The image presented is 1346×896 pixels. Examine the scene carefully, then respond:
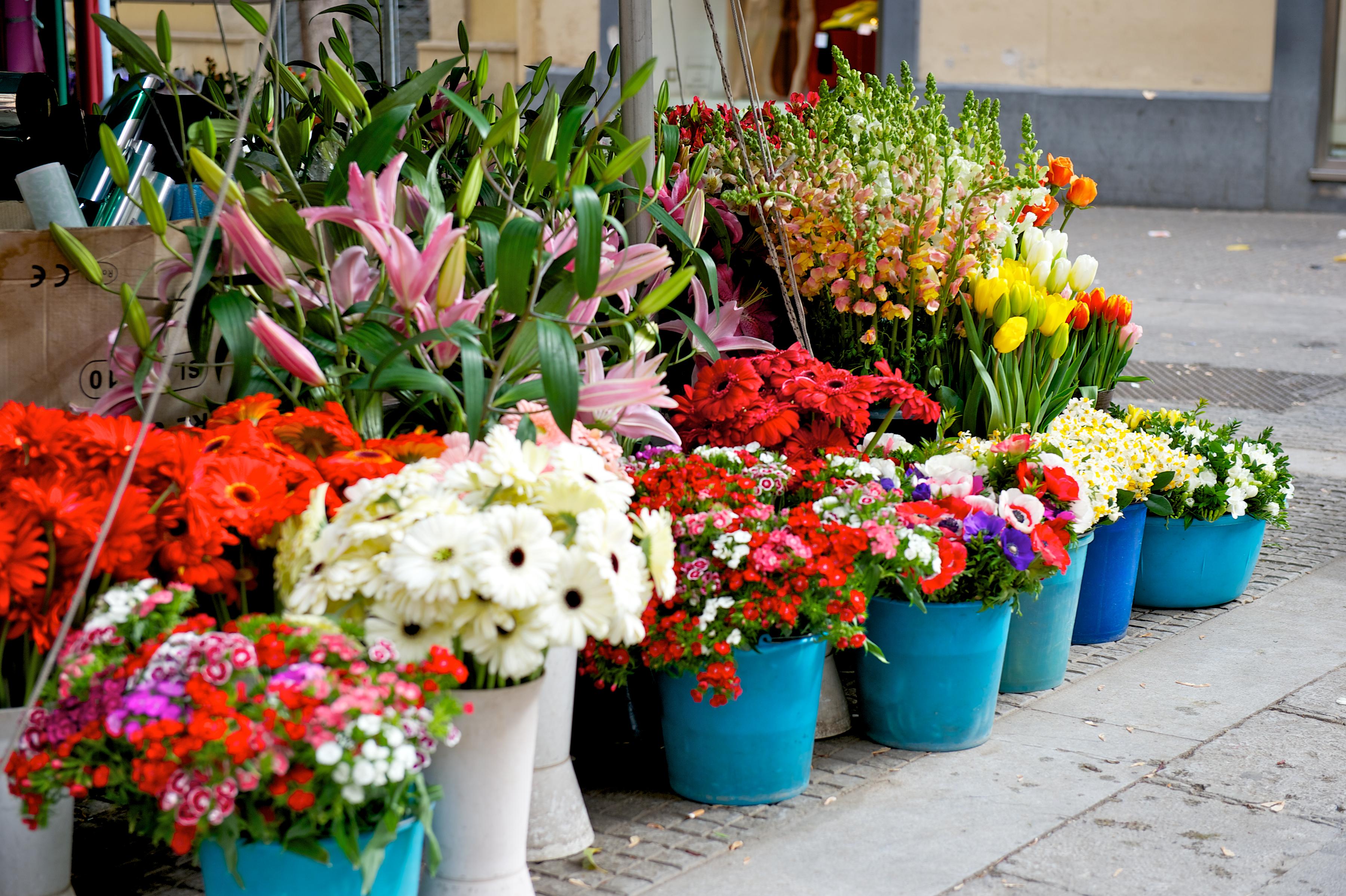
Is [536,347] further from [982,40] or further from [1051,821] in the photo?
[982,40]

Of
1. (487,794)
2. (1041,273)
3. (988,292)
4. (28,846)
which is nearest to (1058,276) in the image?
(1041,273)

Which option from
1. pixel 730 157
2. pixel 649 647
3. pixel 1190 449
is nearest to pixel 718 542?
pixel 649 647

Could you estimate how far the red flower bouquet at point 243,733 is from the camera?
5.85 feet

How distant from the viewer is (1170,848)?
2521 millimetres

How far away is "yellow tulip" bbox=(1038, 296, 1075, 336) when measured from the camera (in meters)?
3.56

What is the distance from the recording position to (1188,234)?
1202 cm

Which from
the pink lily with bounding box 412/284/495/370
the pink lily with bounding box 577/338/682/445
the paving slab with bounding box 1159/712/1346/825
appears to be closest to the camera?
the pink lily with bounding box 412/284/495/370

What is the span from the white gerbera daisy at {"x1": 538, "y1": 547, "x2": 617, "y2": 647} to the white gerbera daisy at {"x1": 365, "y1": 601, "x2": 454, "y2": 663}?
→ 0.15 meters

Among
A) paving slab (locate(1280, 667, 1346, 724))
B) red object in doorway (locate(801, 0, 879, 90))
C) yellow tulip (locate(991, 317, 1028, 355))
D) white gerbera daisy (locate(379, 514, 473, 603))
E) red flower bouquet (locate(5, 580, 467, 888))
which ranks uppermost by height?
red object in doorway (locate(801, 0, 879, 90))

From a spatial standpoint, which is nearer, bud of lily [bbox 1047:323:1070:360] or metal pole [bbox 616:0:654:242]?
metal pole [bbox 616:0:654:242]

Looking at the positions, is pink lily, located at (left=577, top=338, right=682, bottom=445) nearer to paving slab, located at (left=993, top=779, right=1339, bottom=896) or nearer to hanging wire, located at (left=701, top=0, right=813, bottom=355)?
hanging wire, located at (left=701, top=0, right=813, bottom=355)

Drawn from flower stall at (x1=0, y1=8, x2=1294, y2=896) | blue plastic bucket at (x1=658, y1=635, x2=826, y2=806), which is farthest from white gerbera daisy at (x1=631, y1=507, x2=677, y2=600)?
blue plastic bucket at (x1=658, y1=635, x2=826, y2=806)

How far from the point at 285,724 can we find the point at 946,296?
2.15 meters

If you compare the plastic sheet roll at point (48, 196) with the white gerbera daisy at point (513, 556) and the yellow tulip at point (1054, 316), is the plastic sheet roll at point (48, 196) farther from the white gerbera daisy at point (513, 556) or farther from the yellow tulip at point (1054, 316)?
the yellow tulip at point (1054, 316)
